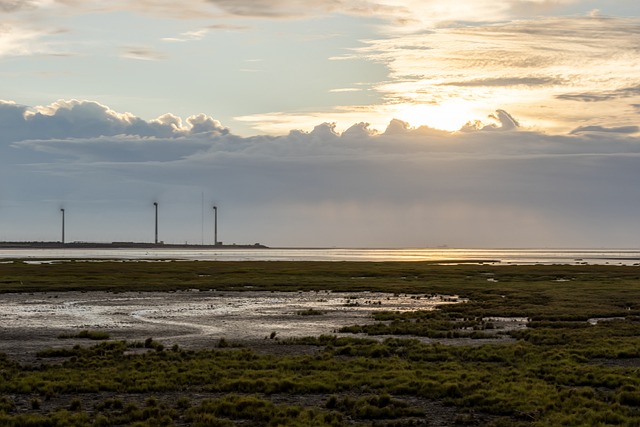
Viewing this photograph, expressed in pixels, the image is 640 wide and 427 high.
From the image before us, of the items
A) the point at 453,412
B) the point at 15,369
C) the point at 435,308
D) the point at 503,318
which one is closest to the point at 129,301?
the point at 435,308

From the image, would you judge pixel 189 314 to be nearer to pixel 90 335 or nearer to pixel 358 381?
pixel 90 335

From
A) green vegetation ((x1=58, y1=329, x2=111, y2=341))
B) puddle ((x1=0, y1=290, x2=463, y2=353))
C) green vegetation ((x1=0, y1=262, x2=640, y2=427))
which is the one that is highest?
green vegetation ((x1=0, y1=262, x2=640, y2=427))

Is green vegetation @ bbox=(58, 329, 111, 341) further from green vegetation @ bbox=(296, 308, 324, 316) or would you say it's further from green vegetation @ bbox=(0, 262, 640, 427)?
green vegetation @ bbox=(296, 308, 324, 316)

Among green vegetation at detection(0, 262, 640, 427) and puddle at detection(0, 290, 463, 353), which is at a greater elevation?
green vegetation at detection(0, 262, 640, 427)

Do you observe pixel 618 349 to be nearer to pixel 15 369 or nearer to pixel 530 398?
pixel 530 398

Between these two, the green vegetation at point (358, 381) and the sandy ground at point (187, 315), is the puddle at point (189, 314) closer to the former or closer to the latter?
the sandy ground at point (187, 315)

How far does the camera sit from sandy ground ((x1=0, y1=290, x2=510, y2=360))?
46.7 metres

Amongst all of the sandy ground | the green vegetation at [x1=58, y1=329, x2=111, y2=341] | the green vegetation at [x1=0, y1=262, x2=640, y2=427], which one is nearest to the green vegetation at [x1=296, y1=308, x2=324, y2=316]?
the sandy ground

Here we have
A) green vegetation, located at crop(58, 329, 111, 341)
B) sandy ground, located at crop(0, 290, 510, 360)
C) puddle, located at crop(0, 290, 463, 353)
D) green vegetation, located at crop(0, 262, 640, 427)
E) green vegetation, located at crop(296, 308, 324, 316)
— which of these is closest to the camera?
green vegetation, located at crop(0, 262, 640, 427)

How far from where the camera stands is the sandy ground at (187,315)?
46.7 meters

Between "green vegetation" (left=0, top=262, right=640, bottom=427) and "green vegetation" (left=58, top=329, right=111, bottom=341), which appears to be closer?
"green vegetation" (left=0, top=262, right=640, bottom=427)

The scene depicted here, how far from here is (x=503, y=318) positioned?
194ft

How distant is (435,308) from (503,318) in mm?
8805

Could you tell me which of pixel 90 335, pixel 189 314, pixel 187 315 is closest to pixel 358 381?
pixel 90 335
